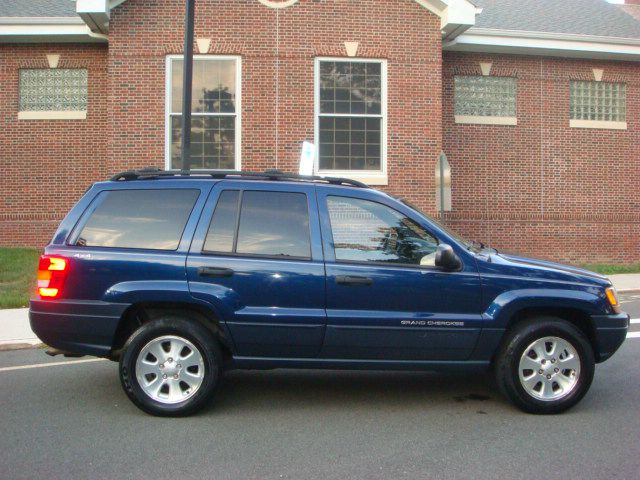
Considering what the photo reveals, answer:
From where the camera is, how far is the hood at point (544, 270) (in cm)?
540

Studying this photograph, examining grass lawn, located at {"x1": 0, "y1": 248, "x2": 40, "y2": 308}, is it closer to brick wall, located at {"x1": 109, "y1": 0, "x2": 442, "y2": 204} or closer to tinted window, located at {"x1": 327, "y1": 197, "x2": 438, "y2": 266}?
brick wall, located at {"x1": 109, "y1": 0, "x2": 442, "y2": 204}

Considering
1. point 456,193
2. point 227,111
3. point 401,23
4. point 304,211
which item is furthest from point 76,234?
point 456,193

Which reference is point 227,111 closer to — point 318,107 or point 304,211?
point 318,107

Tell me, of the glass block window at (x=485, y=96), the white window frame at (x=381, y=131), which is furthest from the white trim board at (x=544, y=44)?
the white window frame at (x=381, y=131)

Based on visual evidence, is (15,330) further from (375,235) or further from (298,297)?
(375,235)

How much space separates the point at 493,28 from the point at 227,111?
6.63 meters

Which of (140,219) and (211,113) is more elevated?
(211,113)

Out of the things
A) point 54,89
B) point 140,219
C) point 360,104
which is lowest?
point 140,219

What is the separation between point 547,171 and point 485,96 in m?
2.43

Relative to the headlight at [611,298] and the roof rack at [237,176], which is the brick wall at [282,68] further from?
the headlight at [611,298]

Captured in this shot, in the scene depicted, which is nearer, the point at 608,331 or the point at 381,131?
the point at 608,331

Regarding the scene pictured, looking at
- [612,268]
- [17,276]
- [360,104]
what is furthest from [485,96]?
[17,276]

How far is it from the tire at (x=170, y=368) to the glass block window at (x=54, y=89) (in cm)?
1189

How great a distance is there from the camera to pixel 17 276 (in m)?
12.9
